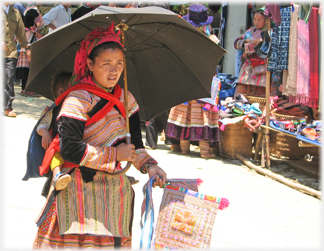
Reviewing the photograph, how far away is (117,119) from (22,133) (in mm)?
5164

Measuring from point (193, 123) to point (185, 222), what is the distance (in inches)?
184

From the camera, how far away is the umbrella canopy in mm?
2445

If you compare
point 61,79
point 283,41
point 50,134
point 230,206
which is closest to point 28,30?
point 283,41

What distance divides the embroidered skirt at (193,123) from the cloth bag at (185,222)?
4535 millimetres

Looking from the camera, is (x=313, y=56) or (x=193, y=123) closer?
(x=313, y=56)

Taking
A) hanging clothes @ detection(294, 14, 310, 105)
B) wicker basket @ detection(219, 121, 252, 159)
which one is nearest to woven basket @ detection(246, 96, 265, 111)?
wicker basket @ detection(219, 121, 252, 159)

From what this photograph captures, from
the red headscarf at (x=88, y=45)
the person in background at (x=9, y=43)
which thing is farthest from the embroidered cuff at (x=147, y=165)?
the person in background at (x=9, y=43)

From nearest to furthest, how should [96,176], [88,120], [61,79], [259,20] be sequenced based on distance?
1. [88,120]
2. [96,176]
3. [61,79]
4. [259,20]

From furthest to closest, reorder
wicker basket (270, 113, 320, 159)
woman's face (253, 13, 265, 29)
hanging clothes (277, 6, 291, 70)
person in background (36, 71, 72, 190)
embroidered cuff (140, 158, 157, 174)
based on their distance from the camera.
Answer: woman's face (253, 13, 265, 29) → wicker basket (270, 113, 320, 159) → hanging clothes (277, 6, 291, 70) → embroidered cuff (140, 158, 157, 174) → person in background (36, 71, 72, 190)

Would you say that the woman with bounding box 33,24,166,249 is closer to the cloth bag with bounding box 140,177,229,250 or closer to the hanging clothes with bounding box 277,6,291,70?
the cloth bag with bounding box 140,177,229,250

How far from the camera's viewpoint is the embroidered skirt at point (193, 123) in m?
6.75

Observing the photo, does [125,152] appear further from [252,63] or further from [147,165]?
[252,63]

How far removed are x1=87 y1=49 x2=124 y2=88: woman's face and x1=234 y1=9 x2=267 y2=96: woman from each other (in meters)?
5.29

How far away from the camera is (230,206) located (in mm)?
4457
